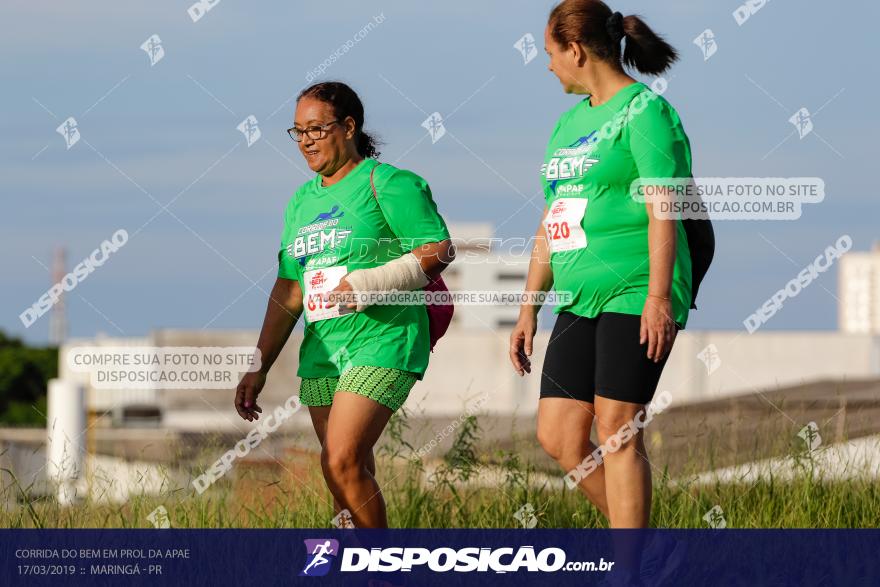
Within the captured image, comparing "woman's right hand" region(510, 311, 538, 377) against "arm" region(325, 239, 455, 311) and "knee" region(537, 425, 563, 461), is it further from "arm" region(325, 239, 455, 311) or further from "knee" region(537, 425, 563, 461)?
"arm" region(325, 239, 455, 311)

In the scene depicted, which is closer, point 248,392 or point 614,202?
point 614,202

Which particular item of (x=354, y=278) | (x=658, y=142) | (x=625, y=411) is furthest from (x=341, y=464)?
(x=658, y=142)

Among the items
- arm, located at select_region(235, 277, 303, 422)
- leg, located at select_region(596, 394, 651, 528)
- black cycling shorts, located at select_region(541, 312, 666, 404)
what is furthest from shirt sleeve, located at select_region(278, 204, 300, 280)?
leg, located at select_region(596, 394, 651, 528)

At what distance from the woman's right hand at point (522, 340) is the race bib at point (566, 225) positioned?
0.27m

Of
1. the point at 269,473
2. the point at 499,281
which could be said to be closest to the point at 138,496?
the point at 269,473

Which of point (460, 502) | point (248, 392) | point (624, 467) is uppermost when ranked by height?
point (248, 392)

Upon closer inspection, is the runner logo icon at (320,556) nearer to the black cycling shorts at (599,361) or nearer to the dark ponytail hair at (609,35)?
the black cycling shorts at (599,361)

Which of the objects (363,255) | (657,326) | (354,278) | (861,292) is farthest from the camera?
(861,292)

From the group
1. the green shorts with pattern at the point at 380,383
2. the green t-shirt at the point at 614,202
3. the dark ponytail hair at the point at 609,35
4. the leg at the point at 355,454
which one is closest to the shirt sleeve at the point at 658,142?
the green t-shirt at the point at 614,202

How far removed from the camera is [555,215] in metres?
4.45

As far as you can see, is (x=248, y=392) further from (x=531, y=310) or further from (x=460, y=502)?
(x=460, y=502)

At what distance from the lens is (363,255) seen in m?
4.61

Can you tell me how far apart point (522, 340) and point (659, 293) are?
604 mm

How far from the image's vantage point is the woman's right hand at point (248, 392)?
489 centimetres
